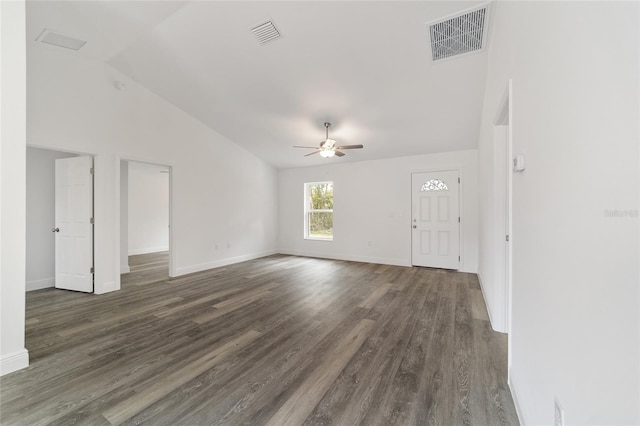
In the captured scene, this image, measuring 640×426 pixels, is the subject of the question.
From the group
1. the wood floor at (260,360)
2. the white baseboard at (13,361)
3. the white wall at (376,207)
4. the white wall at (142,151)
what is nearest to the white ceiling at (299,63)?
the white wall at (142,151)

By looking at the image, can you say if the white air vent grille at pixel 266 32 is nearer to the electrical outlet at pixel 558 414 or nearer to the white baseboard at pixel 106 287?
the electrical outlet at pixel 558 414

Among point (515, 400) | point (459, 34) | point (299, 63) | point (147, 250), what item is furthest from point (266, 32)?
point (147, 250)

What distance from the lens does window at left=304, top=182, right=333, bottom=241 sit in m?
7.01

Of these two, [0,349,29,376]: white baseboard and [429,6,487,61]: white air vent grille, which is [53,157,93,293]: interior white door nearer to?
[0,349,29,376]: white baseboard

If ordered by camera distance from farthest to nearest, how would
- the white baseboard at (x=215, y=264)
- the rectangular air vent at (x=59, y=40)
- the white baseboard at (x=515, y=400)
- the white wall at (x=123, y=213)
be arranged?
the white wall at (x=123, y=213)
the white baseboard at (x=215, y=264)
the rectangular air vent at (x=59, y=40)
the white baseboard at (x=515, y=400)

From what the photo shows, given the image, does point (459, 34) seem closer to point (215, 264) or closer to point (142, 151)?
point (142, 151)

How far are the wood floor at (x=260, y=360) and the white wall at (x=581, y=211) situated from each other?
0.63m

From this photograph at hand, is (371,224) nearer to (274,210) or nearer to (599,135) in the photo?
(274,210)

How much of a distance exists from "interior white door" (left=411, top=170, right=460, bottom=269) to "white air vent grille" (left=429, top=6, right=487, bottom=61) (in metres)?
2.89

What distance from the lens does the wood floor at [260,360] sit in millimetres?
1587

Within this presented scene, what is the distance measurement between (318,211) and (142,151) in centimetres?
418

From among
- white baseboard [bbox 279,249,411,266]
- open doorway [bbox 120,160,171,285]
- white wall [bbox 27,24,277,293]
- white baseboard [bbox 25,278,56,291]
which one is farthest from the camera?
open doorway [bbox 120,160,171,285]

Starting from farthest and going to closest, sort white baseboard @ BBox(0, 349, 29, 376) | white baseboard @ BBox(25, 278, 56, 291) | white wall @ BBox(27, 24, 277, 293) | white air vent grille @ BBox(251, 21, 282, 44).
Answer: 1. white baseboard @ BBox(25, 278, 56, 291)
2. white wall @ BBox(27, 24, 277, 293)
3. white air vent grille @ BBox(251, 21, 282, 44)
4. white baseboard @ BBox(0, 349, 29, 376)

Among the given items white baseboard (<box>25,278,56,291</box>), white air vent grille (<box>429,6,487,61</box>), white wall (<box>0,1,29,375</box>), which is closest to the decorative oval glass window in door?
white air vent grille (<box>429,6,487,61</box>)
